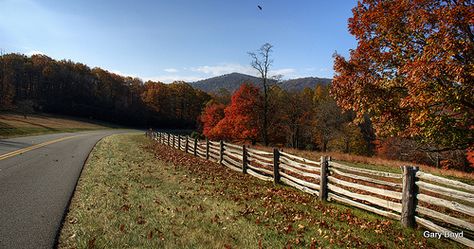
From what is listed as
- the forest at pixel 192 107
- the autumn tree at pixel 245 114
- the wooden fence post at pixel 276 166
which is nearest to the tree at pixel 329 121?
the forest at pixel 192 107

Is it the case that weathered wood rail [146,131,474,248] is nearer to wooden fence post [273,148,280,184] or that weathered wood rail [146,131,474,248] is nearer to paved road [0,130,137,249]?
wooden fence post [273,148,280,184]

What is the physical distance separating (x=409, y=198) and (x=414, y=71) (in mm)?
4095

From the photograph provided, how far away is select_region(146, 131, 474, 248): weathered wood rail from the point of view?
6.55m

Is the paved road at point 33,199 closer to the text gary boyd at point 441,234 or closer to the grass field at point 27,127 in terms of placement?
the text gary boyd at point 441,234

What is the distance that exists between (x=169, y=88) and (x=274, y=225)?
11218 centimetres

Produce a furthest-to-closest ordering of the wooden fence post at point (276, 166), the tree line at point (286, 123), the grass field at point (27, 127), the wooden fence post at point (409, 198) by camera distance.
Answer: the tree line at point (286, 123)
the grass field at point (27, 127)
the wooden fence post at point (276, 166)
the wooden fence post at point (409, 198)

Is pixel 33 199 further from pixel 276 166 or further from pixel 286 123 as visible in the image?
pixel 286 123

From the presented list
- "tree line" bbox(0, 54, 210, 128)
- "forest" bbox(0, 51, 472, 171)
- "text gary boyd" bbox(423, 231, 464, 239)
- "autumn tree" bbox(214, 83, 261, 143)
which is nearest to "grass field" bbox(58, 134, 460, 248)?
"text gary boyd" bbox(423, 231, 464, 239)

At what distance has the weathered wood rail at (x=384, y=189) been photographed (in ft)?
21.5

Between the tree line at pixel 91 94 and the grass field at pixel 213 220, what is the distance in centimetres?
9168

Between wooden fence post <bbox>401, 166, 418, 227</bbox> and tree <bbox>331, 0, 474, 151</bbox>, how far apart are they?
330cm

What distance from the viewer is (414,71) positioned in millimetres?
9414

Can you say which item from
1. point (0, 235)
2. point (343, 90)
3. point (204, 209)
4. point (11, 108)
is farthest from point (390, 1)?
point (11, 108)

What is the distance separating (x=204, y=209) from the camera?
27.3 feet
